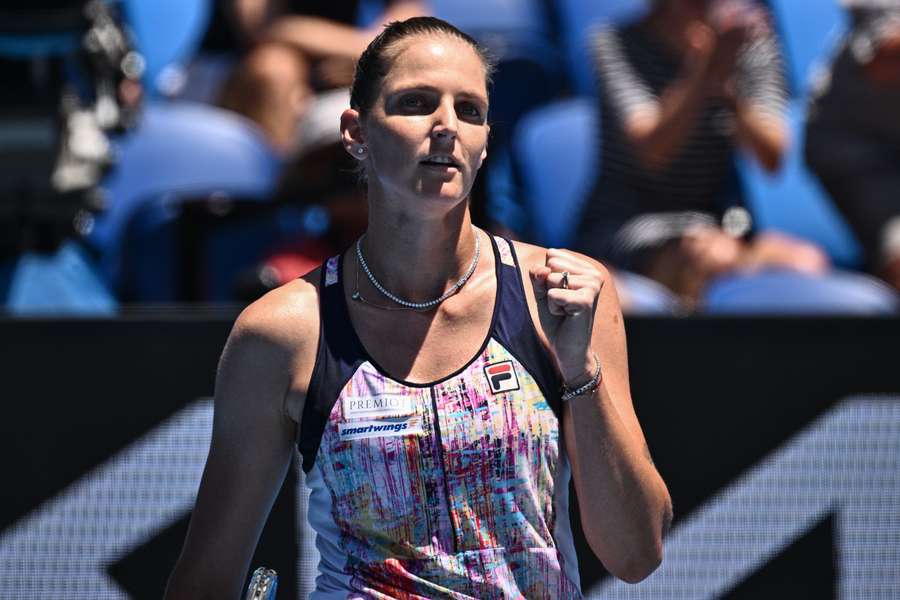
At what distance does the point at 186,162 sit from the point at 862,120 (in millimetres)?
2237

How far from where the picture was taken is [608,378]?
1718 mm

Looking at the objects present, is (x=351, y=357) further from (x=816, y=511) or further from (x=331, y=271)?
(x=816, y=511)

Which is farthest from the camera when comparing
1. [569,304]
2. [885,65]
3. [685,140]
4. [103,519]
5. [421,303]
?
[885,65]

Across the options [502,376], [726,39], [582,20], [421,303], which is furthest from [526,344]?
[582,20]

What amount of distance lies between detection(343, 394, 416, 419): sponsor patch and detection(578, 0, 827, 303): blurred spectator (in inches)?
85.2

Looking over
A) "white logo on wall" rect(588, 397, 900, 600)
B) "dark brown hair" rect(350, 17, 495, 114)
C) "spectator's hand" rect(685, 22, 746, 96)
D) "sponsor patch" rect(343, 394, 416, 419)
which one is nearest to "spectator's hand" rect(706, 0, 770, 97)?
"spectator's hand" rect(685, 22, 746, 96)

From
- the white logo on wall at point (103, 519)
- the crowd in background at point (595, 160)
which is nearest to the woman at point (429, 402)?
the white logo on wall at point (103, 519)

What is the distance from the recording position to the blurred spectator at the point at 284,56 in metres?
4.26

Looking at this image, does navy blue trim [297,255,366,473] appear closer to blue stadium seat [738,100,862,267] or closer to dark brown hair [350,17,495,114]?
dark brown hair [350,17,495,114]

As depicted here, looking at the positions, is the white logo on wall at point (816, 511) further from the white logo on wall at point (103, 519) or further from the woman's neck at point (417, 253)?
the woman's neck at point (417, 253)

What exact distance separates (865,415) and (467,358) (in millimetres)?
1400

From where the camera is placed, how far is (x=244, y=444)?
1.72 meters

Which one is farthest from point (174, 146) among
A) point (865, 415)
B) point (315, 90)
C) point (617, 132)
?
point (865, 415)

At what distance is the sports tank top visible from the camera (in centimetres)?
164
